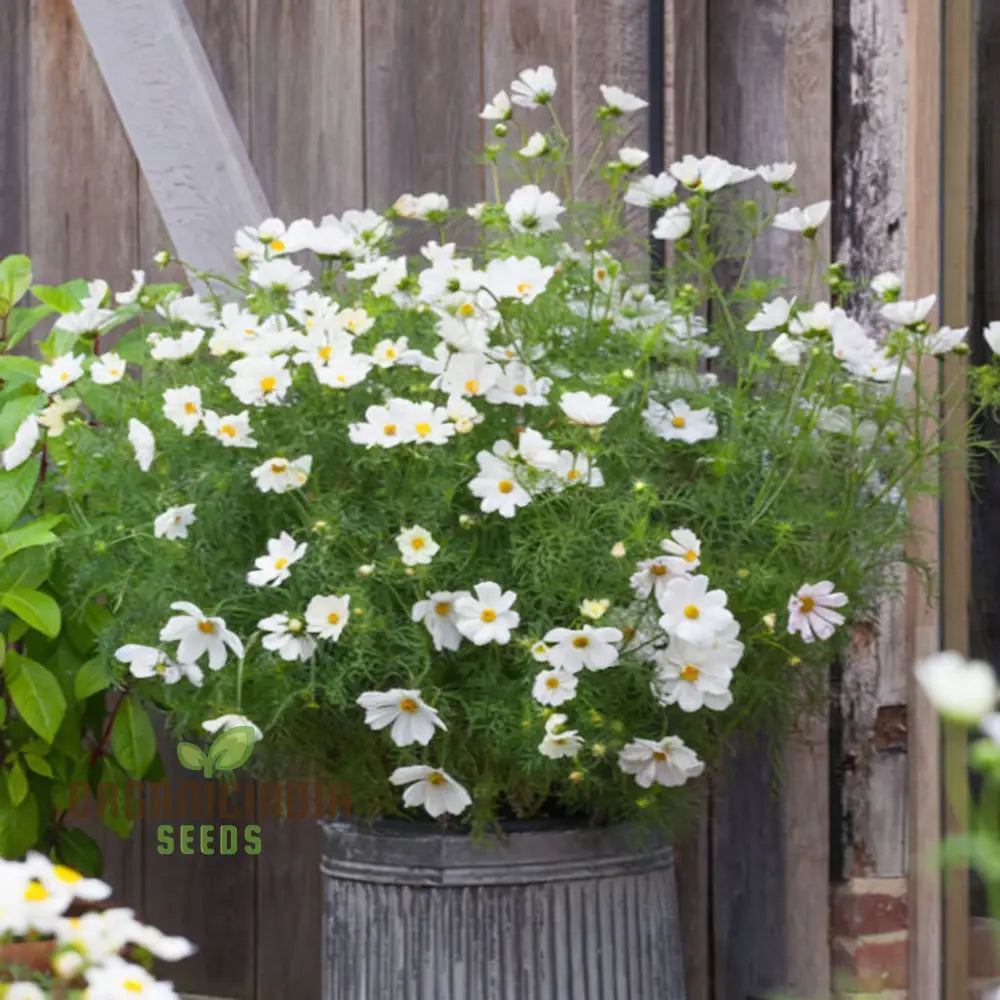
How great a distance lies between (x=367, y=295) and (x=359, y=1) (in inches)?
33.0

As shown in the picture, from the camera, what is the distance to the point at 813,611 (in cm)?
154

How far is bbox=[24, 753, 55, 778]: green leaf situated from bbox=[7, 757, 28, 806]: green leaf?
2cm

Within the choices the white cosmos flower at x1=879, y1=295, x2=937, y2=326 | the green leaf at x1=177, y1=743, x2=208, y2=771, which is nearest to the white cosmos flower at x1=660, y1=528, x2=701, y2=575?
the white cosmos flower at x1=879, y1=295, x2=937, y2=326

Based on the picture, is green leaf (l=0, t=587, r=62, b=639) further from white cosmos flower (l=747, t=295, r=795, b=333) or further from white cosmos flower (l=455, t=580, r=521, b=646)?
white cosmos flower (l=747, t=295, r=795, b=333)

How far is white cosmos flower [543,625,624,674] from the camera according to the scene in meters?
1.45

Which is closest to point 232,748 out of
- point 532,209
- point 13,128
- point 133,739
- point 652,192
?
point 133,739

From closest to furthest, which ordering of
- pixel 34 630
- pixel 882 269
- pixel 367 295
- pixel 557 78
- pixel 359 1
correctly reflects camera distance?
1. pixel 367 295
2. pixel 882 269
3. pixel 34 630
4. pixel 557 78
5. pixel 359 1

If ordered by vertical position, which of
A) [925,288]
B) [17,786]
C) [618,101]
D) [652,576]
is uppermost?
[618,101]

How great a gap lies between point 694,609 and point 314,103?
4.34 ft

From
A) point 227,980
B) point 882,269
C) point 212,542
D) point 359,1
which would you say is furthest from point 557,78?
point 227,980

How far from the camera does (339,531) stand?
1.54 metres

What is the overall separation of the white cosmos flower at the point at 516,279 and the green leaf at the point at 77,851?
3.68ft

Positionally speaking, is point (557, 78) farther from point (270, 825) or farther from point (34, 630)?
point (270, 825)

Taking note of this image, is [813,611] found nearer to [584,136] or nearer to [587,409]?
[587,409]
